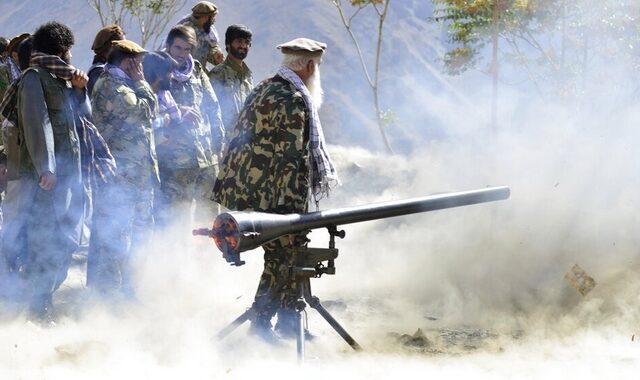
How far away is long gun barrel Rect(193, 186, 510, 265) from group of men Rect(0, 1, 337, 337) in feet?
0.79

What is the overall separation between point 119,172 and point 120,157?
11 centimetres

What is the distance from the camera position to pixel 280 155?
5621 millimetres

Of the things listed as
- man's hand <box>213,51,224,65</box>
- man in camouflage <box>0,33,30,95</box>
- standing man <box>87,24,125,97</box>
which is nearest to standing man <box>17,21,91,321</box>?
standing man <box>87,24,125,97</box>

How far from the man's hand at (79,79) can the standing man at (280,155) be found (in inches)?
41.8

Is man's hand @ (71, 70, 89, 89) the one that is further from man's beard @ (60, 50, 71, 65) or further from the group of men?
man's beard @ (60, 50, 71, 65)

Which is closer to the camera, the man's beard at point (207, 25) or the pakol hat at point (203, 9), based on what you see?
the pakol hat at point (203, 9)

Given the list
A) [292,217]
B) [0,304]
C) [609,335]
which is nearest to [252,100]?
[292,217]

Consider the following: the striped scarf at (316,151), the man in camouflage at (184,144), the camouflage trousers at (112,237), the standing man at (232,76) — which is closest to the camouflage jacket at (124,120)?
the camouflage trousers at (112,237)

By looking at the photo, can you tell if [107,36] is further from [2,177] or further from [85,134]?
[2,177]

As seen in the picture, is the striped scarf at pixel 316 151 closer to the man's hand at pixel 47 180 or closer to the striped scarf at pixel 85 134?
the striped scarf at pixel 85 134

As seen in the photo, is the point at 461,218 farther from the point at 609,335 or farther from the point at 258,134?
the point at 258,134

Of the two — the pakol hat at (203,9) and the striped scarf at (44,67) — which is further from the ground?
the pakol hat at (203,9)

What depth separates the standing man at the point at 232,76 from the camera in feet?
27.0

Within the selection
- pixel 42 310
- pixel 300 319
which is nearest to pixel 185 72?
pixel 42 310
